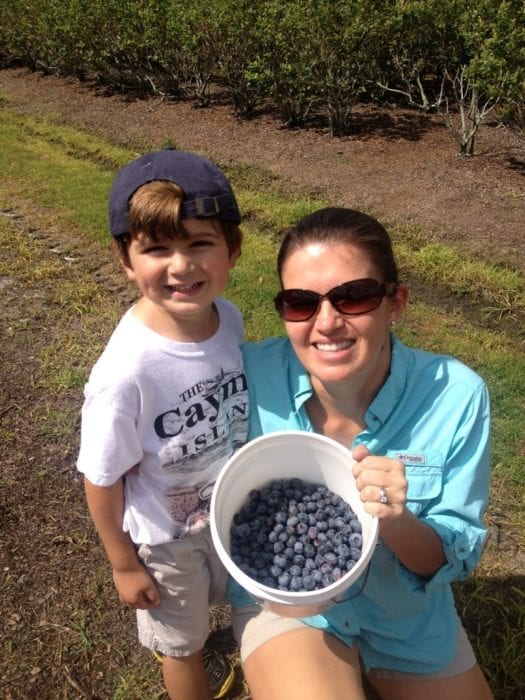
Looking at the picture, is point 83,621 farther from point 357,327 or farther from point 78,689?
point 357,327

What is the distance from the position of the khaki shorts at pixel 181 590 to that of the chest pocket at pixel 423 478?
→ 64 centimetres

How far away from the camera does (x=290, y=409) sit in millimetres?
1968

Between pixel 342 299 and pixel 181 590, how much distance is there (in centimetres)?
105

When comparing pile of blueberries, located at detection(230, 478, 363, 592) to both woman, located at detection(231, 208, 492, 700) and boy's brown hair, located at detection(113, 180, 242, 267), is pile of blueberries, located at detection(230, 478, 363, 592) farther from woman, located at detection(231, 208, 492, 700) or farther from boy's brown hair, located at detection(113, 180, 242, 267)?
boy's brown hair, located at detection(113, 180, 242, 267)

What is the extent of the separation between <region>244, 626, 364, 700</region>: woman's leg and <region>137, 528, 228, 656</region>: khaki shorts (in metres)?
0.22

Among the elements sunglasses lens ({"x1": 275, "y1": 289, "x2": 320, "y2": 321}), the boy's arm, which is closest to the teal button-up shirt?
sunglasses lens ({"x1": 275, "y1": 289, "x2": 320, "y2": 321})

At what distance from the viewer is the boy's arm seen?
1.78 m

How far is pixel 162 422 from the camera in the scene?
5.90 feet

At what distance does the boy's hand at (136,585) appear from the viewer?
1913 millimetres

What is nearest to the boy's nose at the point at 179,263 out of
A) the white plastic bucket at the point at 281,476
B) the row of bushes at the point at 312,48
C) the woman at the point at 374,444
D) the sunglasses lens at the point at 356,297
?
the woman at the point at 374,444

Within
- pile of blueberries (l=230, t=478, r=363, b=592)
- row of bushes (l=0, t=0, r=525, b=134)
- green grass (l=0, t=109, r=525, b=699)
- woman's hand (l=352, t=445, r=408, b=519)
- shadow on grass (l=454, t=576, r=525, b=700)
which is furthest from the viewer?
row of bushes (l=0, t=0, r=525, b=134)

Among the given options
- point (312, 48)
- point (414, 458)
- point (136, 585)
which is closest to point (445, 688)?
point (414, 458)

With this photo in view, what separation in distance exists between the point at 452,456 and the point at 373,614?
559 mm

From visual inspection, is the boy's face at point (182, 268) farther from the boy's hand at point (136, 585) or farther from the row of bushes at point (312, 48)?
the row of bushes at point (312, 48)
